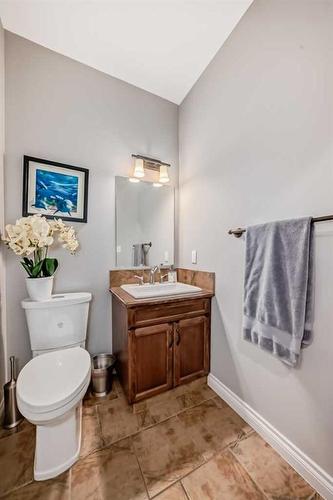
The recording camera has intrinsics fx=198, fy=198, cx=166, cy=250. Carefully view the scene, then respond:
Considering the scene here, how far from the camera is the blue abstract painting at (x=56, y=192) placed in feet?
5.09

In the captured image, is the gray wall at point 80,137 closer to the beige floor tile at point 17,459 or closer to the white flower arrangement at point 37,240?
the white flower arrangement at point 37,240

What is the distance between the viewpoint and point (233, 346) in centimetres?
150

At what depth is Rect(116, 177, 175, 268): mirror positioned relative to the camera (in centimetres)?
190

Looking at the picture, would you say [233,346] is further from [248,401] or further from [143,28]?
[143,28]

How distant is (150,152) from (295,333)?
194cm

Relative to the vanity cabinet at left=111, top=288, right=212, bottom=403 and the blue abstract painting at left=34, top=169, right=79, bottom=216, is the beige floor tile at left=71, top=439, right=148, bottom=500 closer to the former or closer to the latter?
the vanity cabinet at left=111, top=288, right=212, bottom=403

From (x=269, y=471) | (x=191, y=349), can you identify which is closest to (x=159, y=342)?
(x=191, y=349)

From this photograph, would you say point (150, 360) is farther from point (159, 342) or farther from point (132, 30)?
point (132, 30)

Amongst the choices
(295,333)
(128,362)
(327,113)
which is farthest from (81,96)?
(295,333)

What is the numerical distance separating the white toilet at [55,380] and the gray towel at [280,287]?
3.54 feet

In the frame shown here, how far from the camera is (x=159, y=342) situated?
152cm

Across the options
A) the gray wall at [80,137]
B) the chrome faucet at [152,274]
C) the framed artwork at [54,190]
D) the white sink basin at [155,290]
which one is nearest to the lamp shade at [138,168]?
the gray wall at [80,137]

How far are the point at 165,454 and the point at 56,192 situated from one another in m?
1.92

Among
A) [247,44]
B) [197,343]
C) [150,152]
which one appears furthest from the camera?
[150,152]
